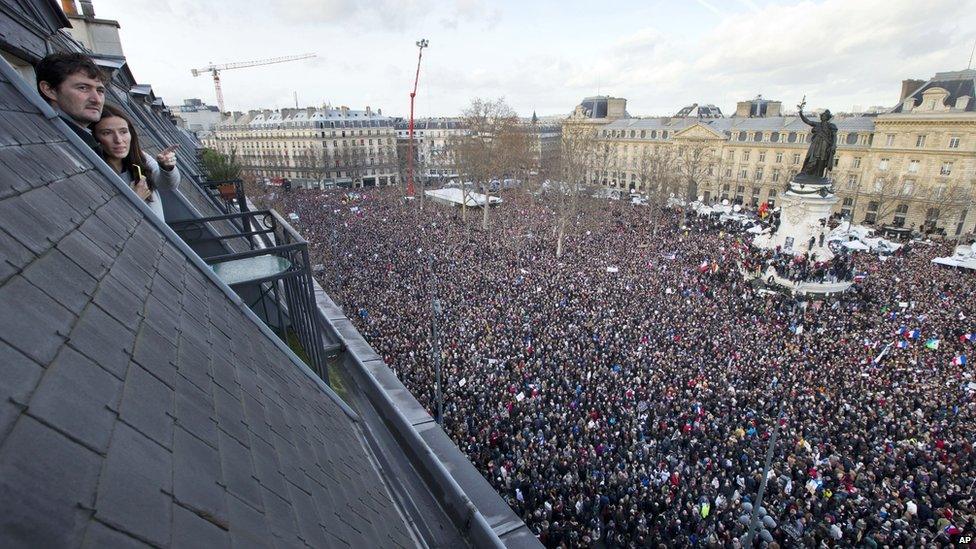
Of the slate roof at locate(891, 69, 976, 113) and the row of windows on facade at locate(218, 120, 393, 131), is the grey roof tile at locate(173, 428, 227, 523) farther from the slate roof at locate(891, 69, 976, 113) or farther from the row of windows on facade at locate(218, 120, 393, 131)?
the row of windows on facade at locate(218, 120, 393, 131)

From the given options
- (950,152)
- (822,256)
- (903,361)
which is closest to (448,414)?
(903,361)

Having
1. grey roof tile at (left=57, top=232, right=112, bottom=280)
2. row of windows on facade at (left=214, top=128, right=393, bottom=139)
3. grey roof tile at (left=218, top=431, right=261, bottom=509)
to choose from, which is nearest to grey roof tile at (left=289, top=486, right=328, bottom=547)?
grey roof tile at (left=218, top=431, right=261, bottom=509)

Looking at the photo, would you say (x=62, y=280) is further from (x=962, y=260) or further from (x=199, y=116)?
(x=199, y=116)

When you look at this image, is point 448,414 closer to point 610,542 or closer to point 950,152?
point 610,542

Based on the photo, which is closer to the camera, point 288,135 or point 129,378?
point 129,378

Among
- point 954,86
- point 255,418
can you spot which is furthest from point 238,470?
point 954,86
